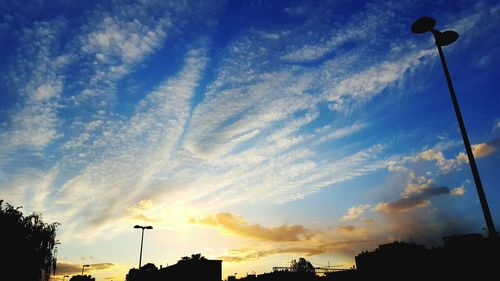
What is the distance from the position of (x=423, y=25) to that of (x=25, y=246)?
3502cm

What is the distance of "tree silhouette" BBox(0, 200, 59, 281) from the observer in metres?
28.4

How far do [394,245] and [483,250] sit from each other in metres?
18.2

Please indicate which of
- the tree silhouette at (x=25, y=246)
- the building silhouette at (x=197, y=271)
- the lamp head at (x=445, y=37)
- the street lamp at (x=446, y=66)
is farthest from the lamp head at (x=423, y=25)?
the building silhouette at (x=197, y=271)

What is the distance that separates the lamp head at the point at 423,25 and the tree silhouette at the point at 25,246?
3380 cm

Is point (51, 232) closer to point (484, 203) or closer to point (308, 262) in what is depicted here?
point (484, 203)

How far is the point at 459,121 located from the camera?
9477 mm

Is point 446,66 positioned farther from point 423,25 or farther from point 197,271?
point 197,271

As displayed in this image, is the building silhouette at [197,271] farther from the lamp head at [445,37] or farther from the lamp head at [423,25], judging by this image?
the lamp head at [423,25]

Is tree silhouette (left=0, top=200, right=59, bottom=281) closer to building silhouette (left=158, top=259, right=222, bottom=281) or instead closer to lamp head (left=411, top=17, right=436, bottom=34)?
building silhouette (left=158, top=259, right=222, bottom=281)

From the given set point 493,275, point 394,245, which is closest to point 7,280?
point 493,275

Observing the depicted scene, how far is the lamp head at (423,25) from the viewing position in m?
9.79

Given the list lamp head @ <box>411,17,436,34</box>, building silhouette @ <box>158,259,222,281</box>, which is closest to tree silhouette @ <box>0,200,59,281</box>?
building silhouette @ <box>158,259,222,281</box>

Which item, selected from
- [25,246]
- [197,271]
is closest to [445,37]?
[25,246]

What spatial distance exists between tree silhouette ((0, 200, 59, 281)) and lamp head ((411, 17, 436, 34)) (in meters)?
33.8
